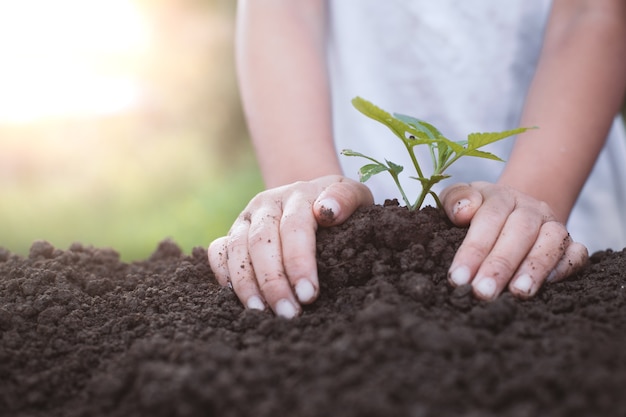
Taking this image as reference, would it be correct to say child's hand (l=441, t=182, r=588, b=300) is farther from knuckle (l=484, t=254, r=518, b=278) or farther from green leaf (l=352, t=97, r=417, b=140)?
green leaf (l=352, t=97, r=417, b=140)

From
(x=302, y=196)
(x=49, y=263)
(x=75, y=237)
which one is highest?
(x=75, y=237)

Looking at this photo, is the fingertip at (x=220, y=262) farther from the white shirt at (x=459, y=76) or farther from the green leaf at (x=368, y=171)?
the white shirt at (x=459, y=76)

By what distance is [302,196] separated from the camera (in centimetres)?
145

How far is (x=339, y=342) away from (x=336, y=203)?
43cm

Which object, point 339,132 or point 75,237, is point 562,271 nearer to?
point 339,132

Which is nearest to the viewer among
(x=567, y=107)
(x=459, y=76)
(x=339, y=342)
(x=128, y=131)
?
(x=339, y=342)

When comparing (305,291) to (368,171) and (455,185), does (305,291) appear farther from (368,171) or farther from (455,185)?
(455,185)

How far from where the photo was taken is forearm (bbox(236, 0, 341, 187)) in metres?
1.95

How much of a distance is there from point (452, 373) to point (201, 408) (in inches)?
14.8

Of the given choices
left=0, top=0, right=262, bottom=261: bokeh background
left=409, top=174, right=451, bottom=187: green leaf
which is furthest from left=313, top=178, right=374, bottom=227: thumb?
left=0, top=0, right=262, bottom=261: bokeh background

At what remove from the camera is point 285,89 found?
6.78 ft

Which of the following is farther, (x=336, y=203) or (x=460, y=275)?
(x=336, y=203)

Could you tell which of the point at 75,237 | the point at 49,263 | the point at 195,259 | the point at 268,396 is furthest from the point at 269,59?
the point at 75,237

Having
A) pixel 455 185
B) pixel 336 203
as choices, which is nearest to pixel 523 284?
pixel 455 185
